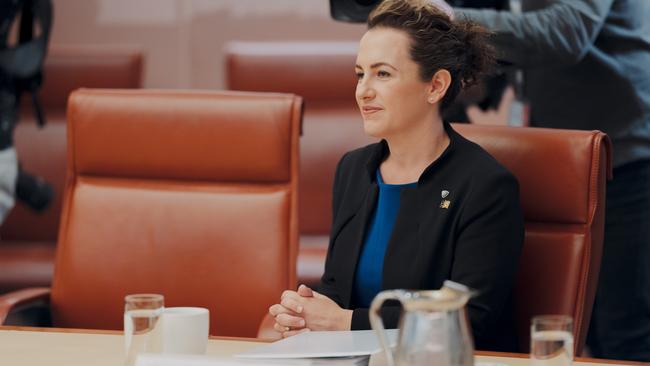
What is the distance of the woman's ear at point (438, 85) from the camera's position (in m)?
1.75

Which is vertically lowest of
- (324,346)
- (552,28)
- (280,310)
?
(280,310)

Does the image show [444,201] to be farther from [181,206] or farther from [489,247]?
[181,206]

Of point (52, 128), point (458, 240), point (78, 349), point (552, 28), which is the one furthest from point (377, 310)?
point (52, 128)

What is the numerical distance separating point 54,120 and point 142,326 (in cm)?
223

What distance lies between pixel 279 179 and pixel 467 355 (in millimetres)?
1129

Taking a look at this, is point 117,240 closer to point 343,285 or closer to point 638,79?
point 343,285

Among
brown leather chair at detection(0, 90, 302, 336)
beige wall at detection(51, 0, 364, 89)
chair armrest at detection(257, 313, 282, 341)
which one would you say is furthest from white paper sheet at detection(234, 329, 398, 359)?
beige wall at detection(51, 0, 364, 89)

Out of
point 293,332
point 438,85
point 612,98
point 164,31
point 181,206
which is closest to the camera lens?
point 293,332

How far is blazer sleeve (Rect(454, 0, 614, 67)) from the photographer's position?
6.75 ft

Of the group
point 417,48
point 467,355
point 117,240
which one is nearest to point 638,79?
point 417,48

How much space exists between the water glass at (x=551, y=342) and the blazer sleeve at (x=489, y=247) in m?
0.54

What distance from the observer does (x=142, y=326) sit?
3.65ft

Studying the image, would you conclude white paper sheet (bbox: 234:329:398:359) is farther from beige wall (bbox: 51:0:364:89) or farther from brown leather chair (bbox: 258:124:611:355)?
beige wall (bbox: 51:0:364:89)

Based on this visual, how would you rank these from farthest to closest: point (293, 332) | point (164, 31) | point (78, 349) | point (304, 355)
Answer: point (164, 31)
point (293, 332)
point (78, 349)
point (304, 355)
